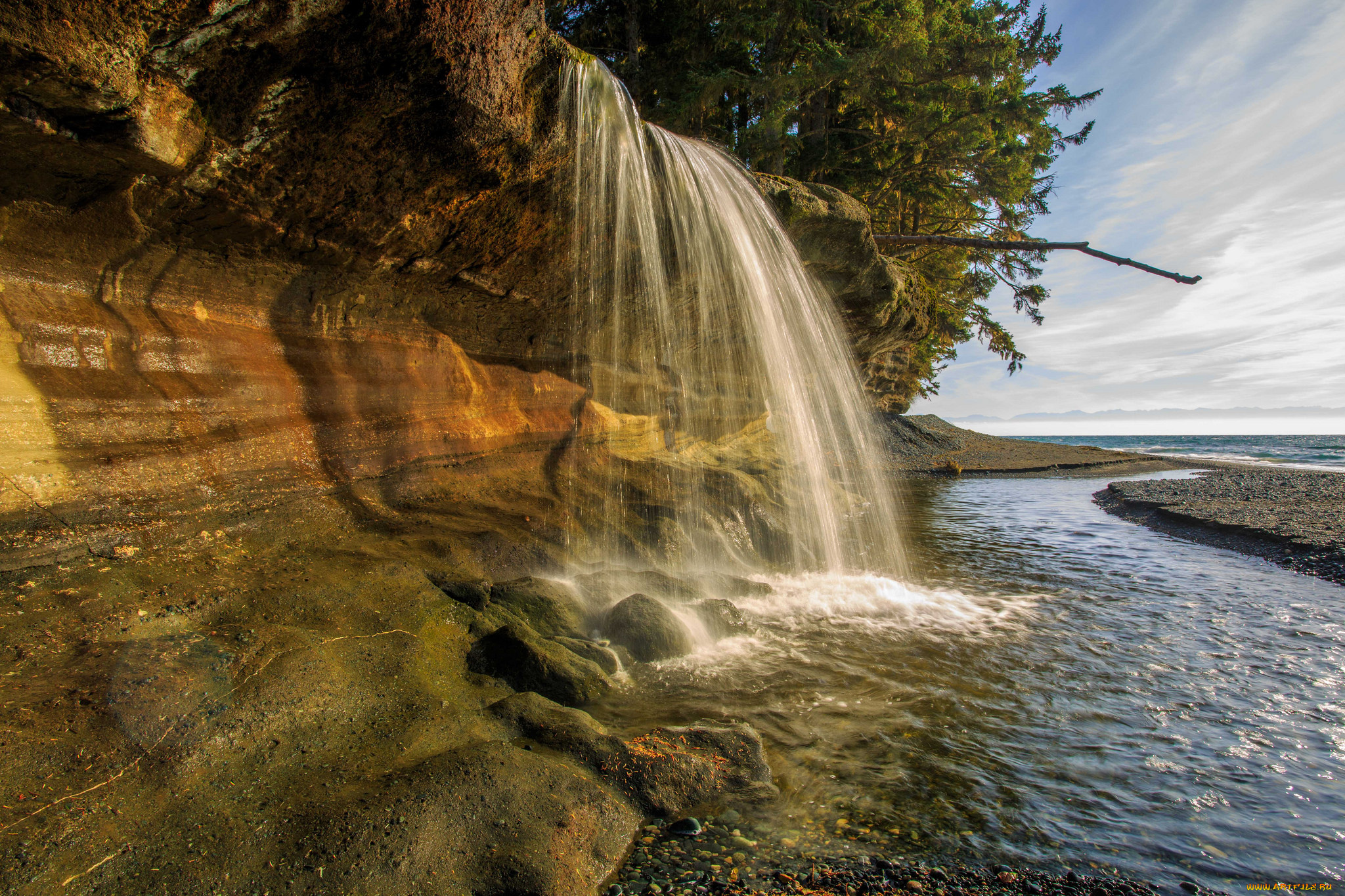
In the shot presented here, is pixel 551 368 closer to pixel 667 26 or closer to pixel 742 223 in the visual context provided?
pixel 742 223

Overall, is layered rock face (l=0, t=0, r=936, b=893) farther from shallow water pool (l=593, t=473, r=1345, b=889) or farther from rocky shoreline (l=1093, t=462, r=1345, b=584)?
rocky shoreline (l=1093, t=462, r=1345, b=584)

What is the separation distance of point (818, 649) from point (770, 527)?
14.0 feet

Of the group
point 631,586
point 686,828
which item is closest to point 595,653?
point 631,586

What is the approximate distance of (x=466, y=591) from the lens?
4922mm

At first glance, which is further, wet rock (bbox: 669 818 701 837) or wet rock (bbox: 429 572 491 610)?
wet rock (bbox: 429 572 491 610)

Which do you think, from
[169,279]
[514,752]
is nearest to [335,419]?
[169,279]

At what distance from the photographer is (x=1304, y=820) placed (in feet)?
10.0

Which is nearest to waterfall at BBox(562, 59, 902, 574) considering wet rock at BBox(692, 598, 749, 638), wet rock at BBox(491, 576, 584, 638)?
wet rock at BBox(692, 598, 749, 638)

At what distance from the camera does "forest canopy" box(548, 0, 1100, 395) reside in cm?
1124

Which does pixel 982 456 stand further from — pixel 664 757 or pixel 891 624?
pixel 664 757

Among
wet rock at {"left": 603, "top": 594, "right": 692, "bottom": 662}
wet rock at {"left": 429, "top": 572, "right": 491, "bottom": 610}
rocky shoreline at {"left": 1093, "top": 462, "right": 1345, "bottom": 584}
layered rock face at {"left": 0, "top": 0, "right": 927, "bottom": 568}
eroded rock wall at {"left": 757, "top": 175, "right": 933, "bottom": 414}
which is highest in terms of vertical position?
eroded rock wall at {"left": 757, "top": 175, "right": 933, "bottom": 414}

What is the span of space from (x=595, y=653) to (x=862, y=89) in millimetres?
12598

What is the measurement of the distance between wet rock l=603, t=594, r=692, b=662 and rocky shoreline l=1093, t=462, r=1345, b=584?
9.44m

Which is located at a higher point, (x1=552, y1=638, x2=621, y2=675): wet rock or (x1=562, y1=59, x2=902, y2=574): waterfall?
(x1=562, y1=59, x2=902, y2=574): waterfall
